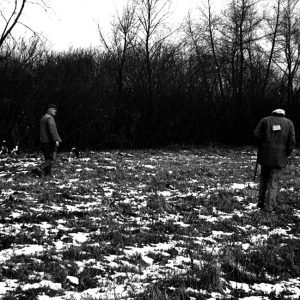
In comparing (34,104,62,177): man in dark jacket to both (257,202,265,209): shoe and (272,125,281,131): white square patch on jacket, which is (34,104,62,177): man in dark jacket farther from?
(272,125,281,131): white square patch on jacket

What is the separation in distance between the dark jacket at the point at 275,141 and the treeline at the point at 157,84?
12.8 meters

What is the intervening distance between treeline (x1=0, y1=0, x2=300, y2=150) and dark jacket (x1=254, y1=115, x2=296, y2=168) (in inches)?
505

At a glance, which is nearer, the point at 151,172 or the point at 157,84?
the point at 151,172

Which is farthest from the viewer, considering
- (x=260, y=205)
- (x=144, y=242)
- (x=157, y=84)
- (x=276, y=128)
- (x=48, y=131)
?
(x=157, y=84)

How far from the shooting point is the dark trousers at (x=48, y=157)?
1082cm

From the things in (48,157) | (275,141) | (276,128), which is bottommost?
(48,157)

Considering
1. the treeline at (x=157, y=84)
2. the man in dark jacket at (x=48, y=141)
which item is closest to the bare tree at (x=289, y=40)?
the treeline at (x=157, y=84)

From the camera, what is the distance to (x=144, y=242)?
5.34 metres

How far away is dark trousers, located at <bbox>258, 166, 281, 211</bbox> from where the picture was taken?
7.57 metres

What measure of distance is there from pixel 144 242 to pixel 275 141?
3591mm

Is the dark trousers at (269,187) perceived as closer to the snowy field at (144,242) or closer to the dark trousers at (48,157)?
the snowy field at (144,242)

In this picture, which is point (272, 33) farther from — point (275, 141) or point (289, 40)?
point (275, 141)

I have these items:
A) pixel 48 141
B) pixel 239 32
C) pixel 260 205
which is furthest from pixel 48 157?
pixel 239 32

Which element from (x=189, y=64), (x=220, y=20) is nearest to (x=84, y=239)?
(x=189, y=64)
